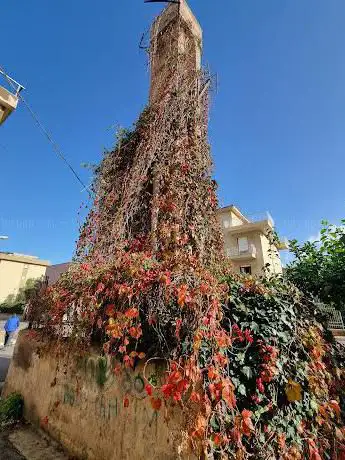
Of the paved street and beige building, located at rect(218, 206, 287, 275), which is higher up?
beige building, located at rect(218, 206, 287, 275)

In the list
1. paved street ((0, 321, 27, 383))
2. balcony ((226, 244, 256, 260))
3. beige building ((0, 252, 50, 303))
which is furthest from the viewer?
balcony ((226, 244, 256, 260))

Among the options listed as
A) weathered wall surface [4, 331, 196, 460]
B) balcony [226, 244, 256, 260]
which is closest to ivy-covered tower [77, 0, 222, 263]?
weathered wall surface [4, 331, 196, 460]

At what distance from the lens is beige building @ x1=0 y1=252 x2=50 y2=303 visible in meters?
23.3

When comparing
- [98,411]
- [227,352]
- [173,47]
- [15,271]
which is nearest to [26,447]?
[98,411]

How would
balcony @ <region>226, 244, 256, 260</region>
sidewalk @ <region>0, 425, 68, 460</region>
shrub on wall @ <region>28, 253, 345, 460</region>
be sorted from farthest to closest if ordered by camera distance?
balcony @ <region>226, 244, 256, 260</region> < sidewalk @ <region>0, 425, 68, 460</region> < shrub on wall @ <region>28, 253, 345, 460</region>

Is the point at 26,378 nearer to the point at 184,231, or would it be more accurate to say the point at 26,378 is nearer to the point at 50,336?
the point at 50,336

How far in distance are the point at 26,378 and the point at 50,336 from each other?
1314 mm

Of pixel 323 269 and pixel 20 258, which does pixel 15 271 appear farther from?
pixel 323 269

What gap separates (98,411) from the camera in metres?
3.13

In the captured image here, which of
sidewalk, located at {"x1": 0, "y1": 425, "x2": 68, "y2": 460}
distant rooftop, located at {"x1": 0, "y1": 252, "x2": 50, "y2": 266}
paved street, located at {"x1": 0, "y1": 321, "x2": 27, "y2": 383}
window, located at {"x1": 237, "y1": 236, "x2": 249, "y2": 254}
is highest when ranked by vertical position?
window, located at {"x1": 237, "y1": 236, "x2": 249, "y2": 254}

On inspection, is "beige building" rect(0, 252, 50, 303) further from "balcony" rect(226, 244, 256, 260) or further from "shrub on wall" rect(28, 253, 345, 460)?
"shrub on wall" rect(28, 253, 345, 460)

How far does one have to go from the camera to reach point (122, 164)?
6375 millimetres

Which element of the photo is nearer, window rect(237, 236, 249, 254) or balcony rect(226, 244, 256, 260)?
balcony rect(226, 244, 256, 260)

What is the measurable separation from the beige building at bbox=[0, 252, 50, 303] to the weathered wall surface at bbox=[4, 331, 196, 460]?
2239 cm
